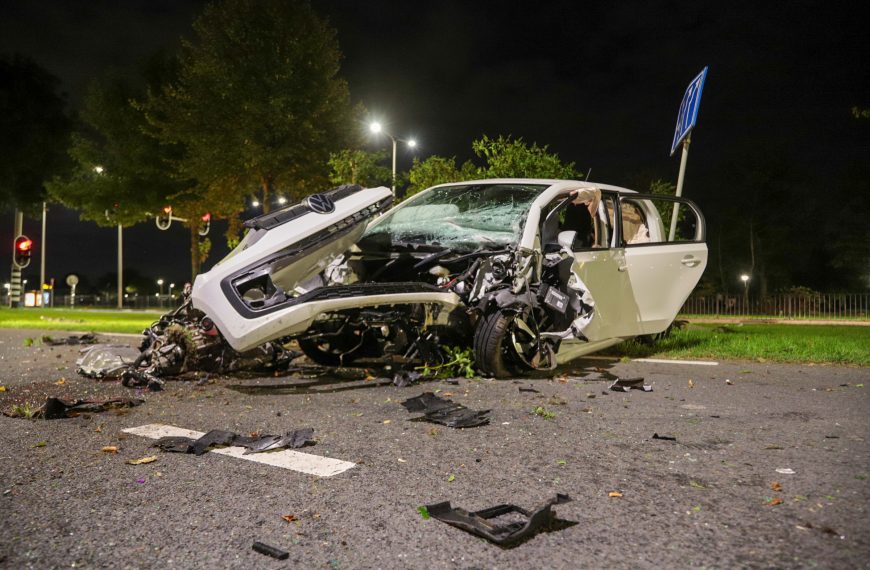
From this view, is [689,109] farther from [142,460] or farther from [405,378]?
[142,460]

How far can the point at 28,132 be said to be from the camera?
2848 centimetres

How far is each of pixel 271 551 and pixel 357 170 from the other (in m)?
14.8

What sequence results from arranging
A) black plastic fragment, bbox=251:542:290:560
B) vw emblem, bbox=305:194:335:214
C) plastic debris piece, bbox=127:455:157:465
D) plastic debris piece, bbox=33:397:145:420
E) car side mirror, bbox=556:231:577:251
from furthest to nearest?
1. car side mirror, bbox=556:231:577:251
2. vw emblem, bbox=305:194:335:214
3. plastic debris piece, bbox=33:397:145:420
4. plastic debris piece, bbox=127:455:157:465
5. black plastic fragment, bbox=251:542:290:560

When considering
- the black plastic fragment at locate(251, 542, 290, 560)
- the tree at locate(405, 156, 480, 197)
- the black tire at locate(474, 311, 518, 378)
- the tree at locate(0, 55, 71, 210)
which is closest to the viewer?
the black plastic fragment at locate(251, 542, 290, 560)

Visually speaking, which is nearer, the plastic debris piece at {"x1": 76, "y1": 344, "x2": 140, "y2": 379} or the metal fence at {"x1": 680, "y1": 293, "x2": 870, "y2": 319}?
the plastic debris piece at {"x1": 76, "y1": 344, "x2": 140, "y2": 379}

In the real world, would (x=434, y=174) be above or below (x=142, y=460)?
above

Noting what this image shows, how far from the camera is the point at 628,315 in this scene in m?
5.75

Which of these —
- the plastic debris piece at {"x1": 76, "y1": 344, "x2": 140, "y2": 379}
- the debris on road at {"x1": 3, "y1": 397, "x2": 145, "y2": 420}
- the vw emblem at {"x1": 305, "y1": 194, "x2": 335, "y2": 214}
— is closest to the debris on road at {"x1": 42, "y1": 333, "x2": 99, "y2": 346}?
the plastic debris piece at {"x1": 76, "y1": 344, "x2": 140, "y2": 379}

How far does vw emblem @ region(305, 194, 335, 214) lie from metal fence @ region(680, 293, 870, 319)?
649 inches

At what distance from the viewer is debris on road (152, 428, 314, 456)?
294cm

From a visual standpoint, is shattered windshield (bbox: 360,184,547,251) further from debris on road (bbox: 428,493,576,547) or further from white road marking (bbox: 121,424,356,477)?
debris on road (bbox: 428,493,576,547)

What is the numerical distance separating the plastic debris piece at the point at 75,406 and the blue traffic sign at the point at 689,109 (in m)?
8.46

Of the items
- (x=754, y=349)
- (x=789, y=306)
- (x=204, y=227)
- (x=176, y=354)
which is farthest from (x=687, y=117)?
(x=204, y=227)

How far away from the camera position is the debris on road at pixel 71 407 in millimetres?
3713
